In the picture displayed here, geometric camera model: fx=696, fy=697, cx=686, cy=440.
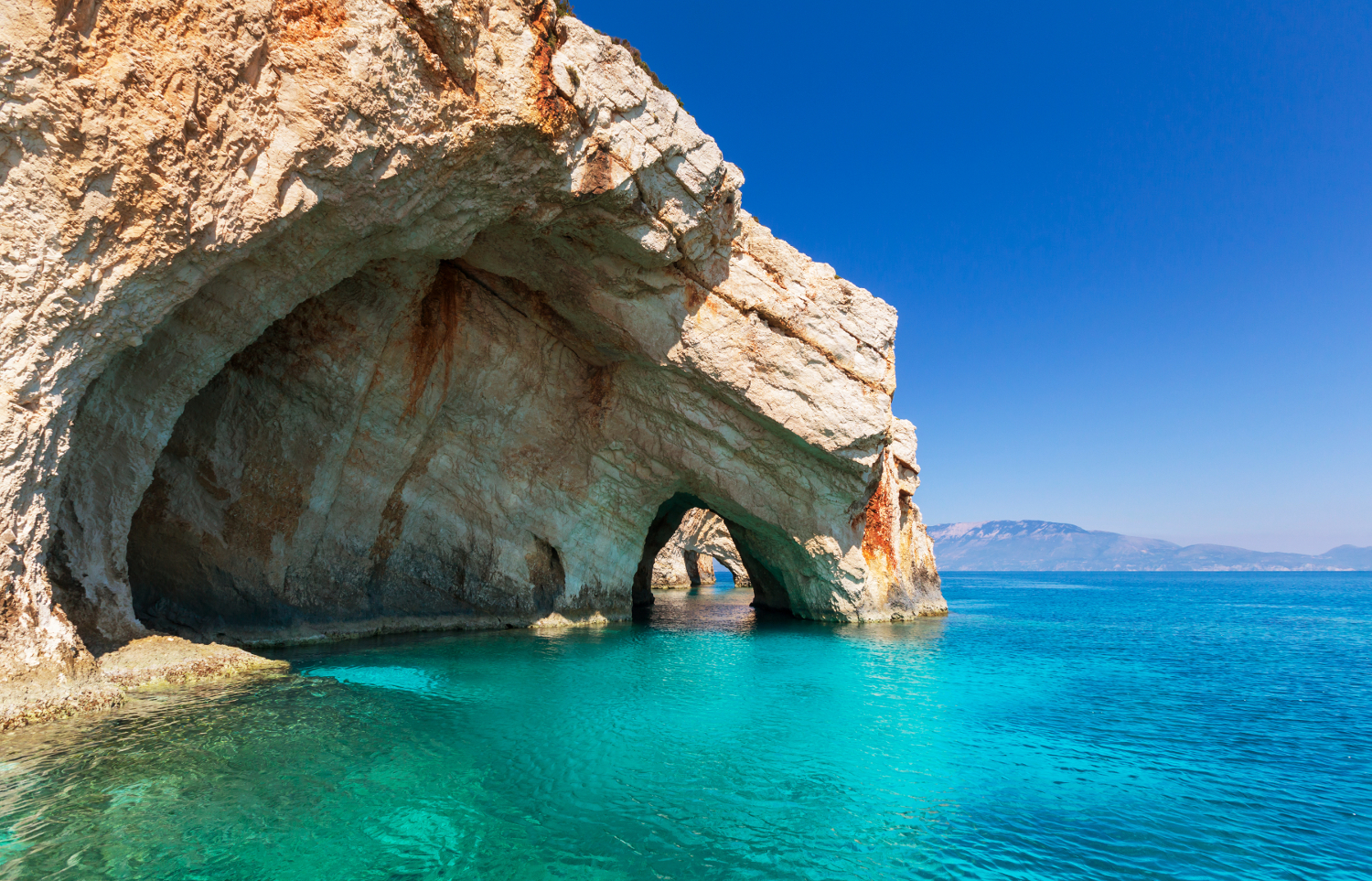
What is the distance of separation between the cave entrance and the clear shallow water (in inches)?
523

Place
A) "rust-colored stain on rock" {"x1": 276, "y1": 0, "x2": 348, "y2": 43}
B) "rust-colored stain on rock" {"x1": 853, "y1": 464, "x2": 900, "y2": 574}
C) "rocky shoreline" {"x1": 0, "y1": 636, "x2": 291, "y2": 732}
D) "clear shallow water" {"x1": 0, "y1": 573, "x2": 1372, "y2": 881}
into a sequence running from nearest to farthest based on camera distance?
1. "clear shallow water" {"x1": 0, "y1": 573, "x2": 1372, "y2": 881}
2. "rocky shoreline" {"x1": 0, "y1": 636, "x2": 291, "y2": 732}
3. "rust-colored stain on rock" {"x1": 276, "y1": 0, "x2": 348, "y2": 43}
4. "rust-colored stain on rock" {"x1": 853, "y1": 464, "x2": 900, "y2": 574}

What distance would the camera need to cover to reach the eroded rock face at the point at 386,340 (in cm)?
948

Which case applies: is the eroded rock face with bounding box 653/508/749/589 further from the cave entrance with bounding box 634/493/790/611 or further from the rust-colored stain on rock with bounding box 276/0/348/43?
the rust-colored stain on rock with bounding box 276/0/348/43

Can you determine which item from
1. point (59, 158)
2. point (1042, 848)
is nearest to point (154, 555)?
point (59, 158)

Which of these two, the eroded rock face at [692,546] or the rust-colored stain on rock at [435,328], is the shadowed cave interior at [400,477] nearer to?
the rust-colored stain on rock at [435,328]

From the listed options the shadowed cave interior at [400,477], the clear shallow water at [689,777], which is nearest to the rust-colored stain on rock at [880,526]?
the shadowed cave interior at [400,477]

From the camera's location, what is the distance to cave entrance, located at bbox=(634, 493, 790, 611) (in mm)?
29172

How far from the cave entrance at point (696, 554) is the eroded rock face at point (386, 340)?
3.28 metres

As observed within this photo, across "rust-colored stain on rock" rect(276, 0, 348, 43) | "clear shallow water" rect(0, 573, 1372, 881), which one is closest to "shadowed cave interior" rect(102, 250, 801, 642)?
"clear shallow water" rect(0, 573, 1372, 881)

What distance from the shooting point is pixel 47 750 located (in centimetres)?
809

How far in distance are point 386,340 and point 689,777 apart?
13481 millimetres

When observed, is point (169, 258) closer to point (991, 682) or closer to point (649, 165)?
point (649, 165)

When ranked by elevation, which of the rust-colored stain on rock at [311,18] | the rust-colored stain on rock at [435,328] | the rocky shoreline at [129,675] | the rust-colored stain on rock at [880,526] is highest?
the rust-colored stain on rock at [311,18]

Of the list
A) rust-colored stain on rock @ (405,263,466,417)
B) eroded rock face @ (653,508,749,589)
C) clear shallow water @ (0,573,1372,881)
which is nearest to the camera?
clear shallow water @ (0,573,1372,881)
